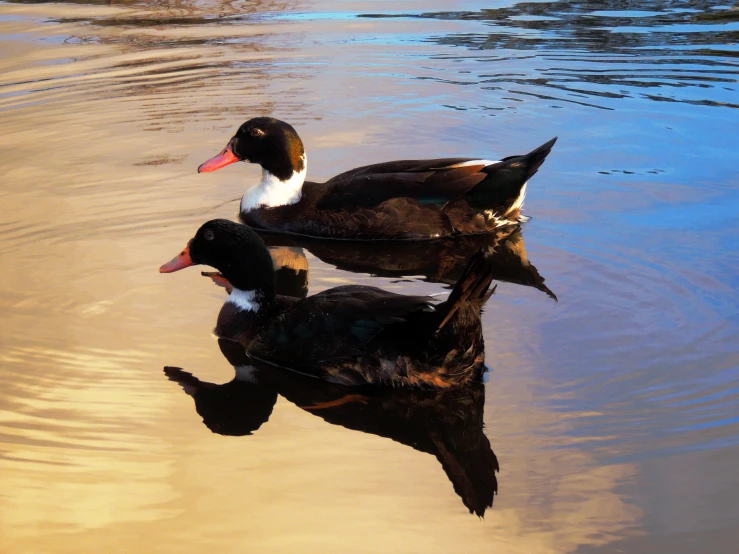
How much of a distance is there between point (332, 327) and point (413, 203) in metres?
2.74

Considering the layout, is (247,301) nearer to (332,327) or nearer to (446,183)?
(332,327)

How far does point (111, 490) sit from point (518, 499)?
181cm

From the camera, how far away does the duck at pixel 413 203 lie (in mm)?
8211

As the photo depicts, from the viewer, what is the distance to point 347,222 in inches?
326

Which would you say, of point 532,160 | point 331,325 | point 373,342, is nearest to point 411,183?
point 532,160

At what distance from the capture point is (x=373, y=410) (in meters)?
5.39

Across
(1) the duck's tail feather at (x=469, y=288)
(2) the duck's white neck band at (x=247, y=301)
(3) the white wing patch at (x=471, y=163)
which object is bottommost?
(3) the white wing patch at (x=471, y=163)

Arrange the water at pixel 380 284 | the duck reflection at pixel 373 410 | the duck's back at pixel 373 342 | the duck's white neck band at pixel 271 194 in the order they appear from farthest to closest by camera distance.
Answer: the duck's white neck band at pixel 271 194 < the duck's back at pixel 373 342 < the duck reflection at pixel 373 410 < the water at pixel 380 284

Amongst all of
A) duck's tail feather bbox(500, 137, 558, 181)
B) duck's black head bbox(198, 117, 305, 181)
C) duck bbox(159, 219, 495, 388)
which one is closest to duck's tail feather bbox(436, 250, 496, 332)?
duck bbox(159, 219, 495, 388)

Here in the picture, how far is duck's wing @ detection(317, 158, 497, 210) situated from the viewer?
26.9ft

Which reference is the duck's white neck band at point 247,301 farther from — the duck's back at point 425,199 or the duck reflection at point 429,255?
the duck's back at point 425,199

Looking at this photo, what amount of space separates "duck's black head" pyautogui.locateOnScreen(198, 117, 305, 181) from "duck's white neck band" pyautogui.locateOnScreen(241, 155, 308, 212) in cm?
7

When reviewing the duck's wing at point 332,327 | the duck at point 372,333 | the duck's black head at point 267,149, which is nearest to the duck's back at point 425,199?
the duck's black head at point 267,149

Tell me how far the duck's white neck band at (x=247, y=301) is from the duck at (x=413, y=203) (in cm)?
216
